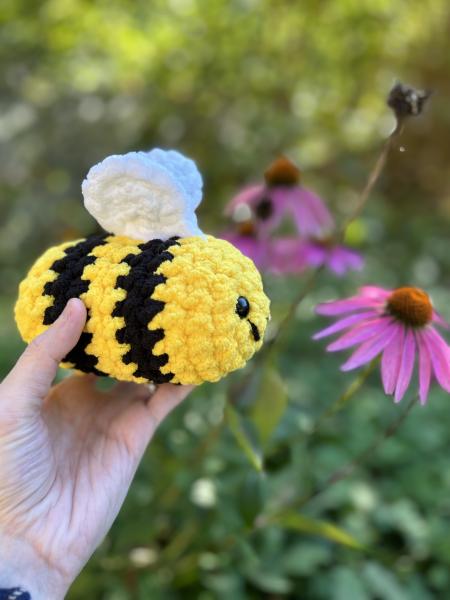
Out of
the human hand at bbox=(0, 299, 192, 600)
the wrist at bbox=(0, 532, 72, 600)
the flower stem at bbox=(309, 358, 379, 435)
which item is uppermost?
the flower stem at bbox=(309, 358, 379, 435)

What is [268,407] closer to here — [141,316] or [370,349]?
[370,349]

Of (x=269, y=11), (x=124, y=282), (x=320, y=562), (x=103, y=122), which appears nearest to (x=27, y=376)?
(x=124, y=282)

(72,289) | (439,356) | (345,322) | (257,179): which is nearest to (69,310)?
(72,289)

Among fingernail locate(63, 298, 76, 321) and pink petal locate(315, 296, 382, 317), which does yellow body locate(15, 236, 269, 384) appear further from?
pink petal locate(315, 296, 382, 317)

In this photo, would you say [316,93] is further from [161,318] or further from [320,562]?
[161,318]

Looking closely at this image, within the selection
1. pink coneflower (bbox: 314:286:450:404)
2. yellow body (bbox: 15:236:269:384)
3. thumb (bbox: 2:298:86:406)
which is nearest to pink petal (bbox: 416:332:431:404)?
pink coneflower (bbox: 314:286:450:404)
